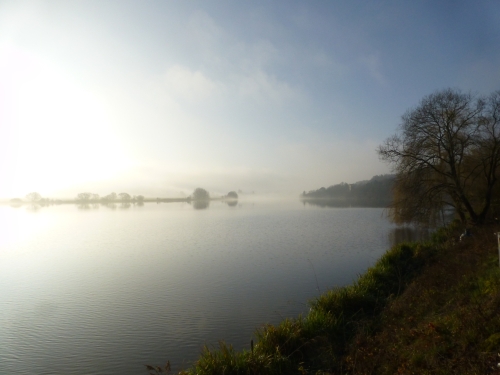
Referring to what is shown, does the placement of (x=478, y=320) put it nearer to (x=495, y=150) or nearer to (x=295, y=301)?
(x=295, y=301)

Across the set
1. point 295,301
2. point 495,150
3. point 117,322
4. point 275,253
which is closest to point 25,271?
point 117,322

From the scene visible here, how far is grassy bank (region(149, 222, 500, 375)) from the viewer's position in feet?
20.0

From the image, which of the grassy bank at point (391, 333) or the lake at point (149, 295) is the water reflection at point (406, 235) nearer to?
the lake at point (149, 295)

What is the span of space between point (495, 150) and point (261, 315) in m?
18.9

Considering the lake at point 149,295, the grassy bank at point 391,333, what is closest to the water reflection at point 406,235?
the lake at point 149,295

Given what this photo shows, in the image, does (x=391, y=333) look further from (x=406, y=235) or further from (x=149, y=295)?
(x=406, y=235)

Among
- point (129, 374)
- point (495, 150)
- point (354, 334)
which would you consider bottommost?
point (129, 374)

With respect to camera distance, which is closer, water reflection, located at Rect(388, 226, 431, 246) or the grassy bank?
the grassy bank

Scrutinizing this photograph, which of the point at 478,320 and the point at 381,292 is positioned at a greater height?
the point at 478,320

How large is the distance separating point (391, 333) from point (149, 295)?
33.3ft

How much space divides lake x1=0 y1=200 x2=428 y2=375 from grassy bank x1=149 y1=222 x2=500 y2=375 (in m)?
1.68

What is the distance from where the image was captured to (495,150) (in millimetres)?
21812

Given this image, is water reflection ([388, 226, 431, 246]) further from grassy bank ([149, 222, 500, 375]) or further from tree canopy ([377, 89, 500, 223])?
grassy bank ([149, 222, 500, 375])

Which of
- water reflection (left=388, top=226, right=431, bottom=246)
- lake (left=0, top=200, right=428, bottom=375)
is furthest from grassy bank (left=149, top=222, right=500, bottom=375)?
water reflection (left=388, top=226, right=431, bottom=246)
